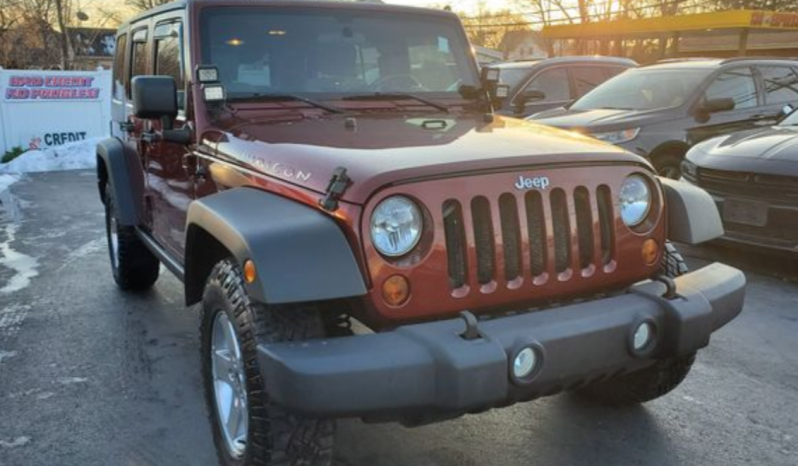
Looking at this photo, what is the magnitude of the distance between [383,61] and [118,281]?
2.96 meters

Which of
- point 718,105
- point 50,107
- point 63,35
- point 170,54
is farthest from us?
point 63,35

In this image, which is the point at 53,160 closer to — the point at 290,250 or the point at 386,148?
the point at 386,148

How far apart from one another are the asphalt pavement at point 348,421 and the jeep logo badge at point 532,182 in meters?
1.25

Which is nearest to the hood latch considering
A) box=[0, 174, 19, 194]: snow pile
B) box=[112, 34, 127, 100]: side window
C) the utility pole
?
box=[112, 34, 127, 100]: side window

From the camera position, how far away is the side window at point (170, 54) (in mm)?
3822

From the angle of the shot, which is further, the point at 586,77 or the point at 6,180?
the point at 6,180

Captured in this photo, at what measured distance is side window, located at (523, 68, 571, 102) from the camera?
10180 millimetres

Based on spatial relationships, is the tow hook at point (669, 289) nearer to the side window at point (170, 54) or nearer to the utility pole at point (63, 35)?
the side window at point (170, 54)

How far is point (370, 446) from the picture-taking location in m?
3.24

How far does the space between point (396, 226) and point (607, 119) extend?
18.7 feet

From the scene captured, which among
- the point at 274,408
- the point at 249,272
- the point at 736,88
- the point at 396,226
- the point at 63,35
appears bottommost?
the point at 274,408

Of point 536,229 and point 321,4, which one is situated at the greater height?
point 321,4

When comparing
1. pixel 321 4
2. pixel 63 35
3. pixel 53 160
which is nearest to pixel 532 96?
pixel 321 4

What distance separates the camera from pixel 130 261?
537 centimetres
